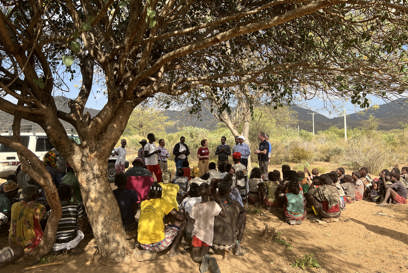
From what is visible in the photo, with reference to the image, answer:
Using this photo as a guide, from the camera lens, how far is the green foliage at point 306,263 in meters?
3.63

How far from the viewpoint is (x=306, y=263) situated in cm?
371

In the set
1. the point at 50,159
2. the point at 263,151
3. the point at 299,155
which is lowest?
the point at 50,159

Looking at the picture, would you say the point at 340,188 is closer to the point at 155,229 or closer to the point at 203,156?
the point at 203,156

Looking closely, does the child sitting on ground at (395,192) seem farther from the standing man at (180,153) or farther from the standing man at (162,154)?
the standing man at (162,154)

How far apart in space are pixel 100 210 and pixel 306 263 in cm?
304

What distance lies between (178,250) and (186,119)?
Result: 725 centimetres

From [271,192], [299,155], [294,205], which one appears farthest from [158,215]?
[299,155]

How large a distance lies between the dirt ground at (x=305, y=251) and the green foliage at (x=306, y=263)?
3 centimetres

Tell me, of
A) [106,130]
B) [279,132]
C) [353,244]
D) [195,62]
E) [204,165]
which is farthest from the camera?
[279,132]

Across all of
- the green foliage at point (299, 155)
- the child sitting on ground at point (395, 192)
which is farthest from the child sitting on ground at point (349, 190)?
the green foliage at point (299, 155)

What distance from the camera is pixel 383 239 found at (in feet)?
15.1

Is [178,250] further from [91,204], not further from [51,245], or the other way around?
[51,245]

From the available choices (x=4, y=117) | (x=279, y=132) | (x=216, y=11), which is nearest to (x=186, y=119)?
(x=216, y=11)

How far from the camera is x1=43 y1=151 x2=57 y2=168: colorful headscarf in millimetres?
5871
